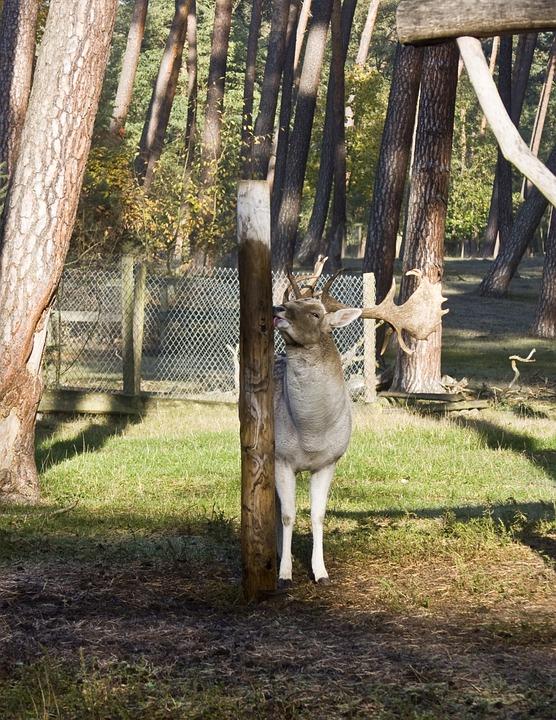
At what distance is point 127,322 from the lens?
688 inches

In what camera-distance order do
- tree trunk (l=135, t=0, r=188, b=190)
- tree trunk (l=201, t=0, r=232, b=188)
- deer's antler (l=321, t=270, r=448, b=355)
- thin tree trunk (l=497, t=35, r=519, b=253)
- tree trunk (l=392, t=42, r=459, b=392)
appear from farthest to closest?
thin tree trunk (l=497, t=35, r=519, b=253) → tree trunk (l=135, t=0, r=188, b=190) → tree trunk (l=201, t=0, r=232, b=188) → tree trunk (l=392, t=42, r=459, b=392) → deer's antler (l=321, t=270, r=448, b=355)

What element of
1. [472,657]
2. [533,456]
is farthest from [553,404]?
[472,657]

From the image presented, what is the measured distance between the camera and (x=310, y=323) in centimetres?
795

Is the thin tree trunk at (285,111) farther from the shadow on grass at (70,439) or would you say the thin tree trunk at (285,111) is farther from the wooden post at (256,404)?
the wooden post at (256,404)

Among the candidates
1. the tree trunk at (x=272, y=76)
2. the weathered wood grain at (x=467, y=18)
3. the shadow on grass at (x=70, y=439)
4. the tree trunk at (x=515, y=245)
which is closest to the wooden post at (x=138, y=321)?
the shadow on grass at (x=70, y=439)

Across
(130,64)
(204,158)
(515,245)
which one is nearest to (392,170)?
(204,158)

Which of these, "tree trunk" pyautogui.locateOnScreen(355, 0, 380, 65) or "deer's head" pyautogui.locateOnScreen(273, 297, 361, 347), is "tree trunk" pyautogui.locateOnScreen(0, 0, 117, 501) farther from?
"tree trunk" pyautogui.locateOnScreen(355, 0, 380, 65)

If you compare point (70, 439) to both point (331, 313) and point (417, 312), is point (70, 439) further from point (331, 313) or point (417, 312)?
point (331, 313)

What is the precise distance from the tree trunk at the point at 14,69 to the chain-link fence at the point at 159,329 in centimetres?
208

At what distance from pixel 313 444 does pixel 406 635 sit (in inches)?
58.9

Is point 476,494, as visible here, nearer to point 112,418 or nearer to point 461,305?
point 112,418

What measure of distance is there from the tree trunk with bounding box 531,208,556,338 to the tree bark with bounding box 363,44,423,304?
671 cm

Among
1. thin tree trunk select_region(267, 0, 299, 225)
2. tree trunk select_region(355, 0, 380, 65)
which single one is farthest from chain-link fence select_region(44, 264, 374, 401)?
tree trunk select_region(355, 0, 380, 65)

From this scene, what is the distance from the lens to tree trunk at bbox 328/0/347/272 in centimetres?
3509
